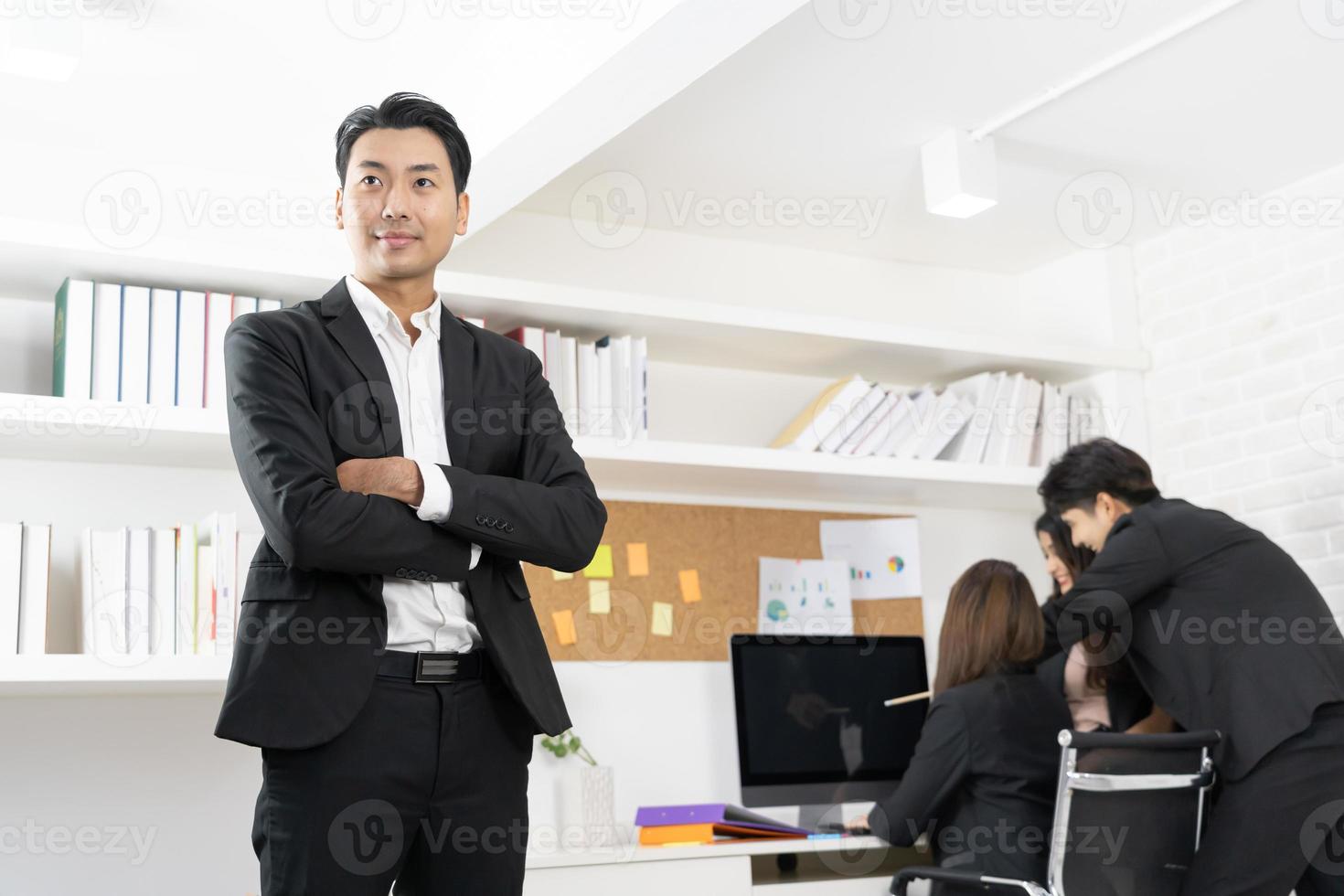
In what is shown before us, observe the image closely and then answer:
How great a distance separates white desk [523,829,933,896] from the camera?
8.73ft

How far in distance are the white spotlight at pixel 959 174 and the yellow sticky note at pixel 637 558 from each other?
1190 millimetres

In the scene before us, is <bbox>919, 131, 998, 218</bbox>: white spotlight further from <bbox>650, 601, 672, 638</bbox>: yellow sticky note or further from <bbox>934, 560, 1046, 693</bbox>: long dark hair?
<bbox>650, 601, 672, 638</bbox>: yellow sticky note

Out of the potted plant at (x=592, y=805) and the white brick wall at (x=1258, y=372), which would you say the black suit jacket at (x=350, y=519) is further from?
the white brick wall at (x=1258, y=372)

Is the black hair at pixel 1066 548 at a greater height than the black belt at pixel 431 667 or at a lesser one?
greater

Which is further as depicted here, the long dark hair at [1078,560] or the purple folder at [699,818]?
the long dark hair at [1078,560]

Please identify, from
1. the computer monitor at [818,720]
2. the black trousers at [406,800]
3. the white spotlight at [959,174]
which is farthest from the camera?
the computer monitor at [818,720]

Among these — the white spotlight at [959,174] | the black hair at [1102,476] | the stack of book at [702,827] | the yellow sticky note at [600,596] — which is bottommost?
the stack of book at [702,827]

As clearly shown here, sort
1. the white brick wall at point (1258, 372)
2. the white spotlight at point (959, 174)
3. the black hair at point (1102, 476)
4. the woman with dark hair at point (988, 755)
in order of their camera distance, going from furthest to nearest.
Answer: the white brick wall at point (1258, 372)
the white spotlight at point (959, 174)
the black hair at point (1102, 476)
the woman with dark hair at point (988, 755)

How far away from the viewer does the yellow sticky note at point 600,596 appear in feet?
11.1

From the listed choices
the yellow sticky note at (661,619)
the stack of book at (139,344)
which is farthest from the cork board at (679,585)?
the stack of book at (139,344)

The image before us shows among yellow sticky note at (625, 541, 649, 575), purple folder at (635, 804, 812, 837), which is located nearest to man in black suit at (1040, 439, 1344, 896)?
purple folder at (635, 804, 812, 837)

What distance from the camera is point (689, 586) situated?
139 inches

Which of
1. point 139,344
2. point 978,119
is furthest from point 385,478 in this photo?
point 978,119

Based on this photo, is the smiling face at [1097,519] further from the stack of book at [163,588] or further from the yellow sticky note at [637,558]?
the stack of book at [163,588]
